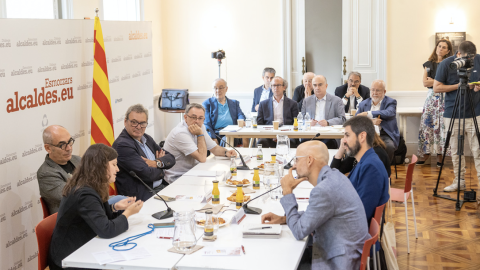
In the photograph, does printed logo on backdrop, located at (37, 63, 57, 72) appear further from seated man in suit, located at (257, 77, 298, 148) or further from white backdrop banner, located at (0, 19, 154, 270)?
seated man in suit, located at (257, 77, 298, 148)

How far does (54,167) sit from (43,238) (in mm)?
955

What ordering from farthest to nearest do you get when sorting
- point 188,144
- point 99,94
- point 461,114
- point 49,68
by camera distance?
point 461,114 → point 99,94 → point 188,144 → point 49,68

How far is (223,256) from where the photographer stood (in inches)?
97.1

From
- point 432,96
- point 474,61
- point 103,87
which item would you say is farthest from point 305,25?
point 103,87

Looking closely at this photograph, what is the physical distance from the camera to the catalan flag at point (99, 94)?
479 cm

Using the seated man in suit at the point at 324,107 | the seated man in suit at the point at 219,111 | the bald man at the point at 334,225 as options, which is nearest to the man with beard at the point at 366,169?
the bald man at the point at 334,225

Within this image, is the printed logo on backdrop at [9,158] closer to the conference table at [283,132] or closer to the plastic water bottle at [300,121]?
the conference table at [283,132]

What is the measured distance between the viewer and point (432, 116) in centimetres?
746

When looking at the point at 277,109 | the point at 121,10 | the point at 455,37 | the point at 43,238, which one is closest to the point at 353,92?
the point at 277,109

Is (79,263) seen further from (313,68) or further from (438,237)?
(313,68)

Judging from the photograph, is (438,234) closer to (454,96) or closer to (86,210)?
(454,96)

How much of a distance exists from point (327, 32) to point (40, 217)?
621 centimetres

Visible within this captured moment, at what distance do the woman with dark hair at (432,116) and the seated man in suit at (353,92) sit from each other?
37.3 inches

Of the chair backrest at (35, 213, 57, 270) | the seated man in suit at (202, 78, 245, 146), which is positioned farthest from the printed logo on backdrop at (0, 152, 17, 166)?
the seated man in suit at (202, 78, 245, 146)
